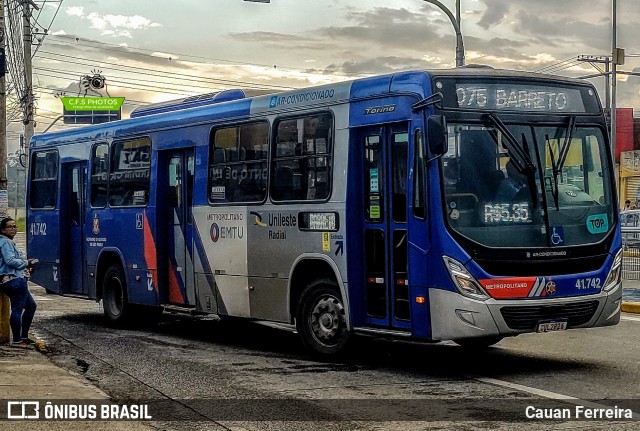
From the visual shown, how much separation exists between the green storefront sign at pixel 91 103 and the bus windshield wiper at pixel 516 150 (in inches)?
4251

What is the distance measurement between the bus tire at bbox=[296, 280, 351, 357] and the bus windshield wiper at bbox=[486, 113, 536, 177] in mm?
2511

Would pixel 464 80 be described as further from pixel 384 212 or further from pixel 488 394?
pixel 488 394

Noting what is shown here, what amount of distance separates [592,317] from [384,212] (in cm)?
248

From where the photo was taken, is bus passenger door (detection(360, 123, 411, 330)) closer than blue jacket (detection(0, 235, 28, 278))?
Yes

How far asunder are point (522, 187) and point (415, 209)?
1147 mm

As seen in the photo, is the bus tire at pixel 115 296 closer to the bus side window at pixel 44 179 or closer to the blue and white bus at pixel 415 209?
the bus side window at pixel 44 179

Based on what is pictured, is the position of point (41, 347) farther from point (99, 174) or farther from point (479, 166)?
point (479, 166)

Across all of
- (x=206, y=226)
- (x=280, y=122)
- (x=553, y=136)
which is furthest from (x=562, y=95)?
(x=206, y=226)

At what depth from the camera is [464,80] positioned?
451 inches

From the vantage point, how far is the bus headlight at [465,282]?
35.8 ft

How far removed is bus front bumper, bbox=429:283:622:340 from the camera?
1088cm

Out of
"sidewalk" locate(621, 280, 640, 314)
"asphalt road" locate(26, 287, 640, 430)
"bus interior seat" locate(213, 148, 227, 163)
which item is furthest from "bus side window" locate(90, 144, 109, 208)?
"sidewalk" locate(621, 280, 640, 314)

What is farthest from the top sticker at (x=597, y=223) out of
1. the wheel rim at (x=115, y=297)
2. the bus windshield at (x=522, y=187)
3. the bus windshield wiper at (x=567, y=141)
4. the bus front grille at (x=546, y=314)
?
the wheel rim at (x=115, y=297)

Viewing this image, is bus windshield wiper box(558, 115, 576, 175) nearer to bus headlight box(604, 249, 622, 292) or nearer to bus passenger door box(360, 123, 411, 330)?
bus headlight box(604, 249, 622, 292)
